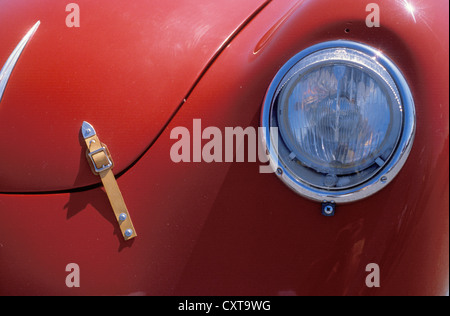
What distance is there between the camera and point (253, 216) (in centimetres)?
127

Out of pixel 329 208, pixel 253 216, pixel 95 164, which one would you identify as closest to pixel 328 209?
pixel 329 208

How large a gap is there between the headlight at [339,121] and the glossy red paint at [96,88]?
238 millimetres

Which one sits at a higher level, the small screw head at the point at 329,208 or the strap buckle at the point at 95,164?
the strap buckle at the point at 95,164

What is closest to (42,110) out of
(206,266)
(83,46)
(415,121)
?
(83,46)

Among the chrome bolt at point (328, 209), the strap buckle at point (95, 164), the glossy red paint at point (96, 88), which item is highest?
the glossy red paint at point (96, 88)

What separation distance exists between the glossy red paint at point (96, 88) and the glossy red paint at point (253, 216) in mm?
41

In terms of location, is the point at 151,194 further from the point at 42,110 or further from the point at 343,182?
the point at 343,182

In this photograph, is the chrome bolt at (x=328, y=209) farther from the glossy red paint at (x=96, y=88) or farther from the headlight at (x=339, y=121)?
the glossy red paint at (x=96, y=88)

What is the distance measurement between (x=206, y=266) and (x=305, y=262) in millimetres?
228

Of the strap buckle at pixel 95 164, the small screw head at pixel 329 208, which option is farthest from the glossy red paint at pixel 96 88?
the small screw head at pixel 329 208

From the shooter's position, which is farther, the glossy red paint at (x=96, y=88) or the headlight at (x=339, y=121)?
the glossy red paint at (x=96, y=88)

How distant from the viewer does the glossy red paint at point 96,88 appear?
129 centimetres

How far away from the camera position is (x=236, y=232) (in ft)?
4.17

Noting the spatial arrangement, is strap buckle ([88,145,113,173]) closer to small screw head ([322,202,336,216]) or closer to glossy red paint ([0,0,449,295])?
glossy red paint ([0,0,449,295])
